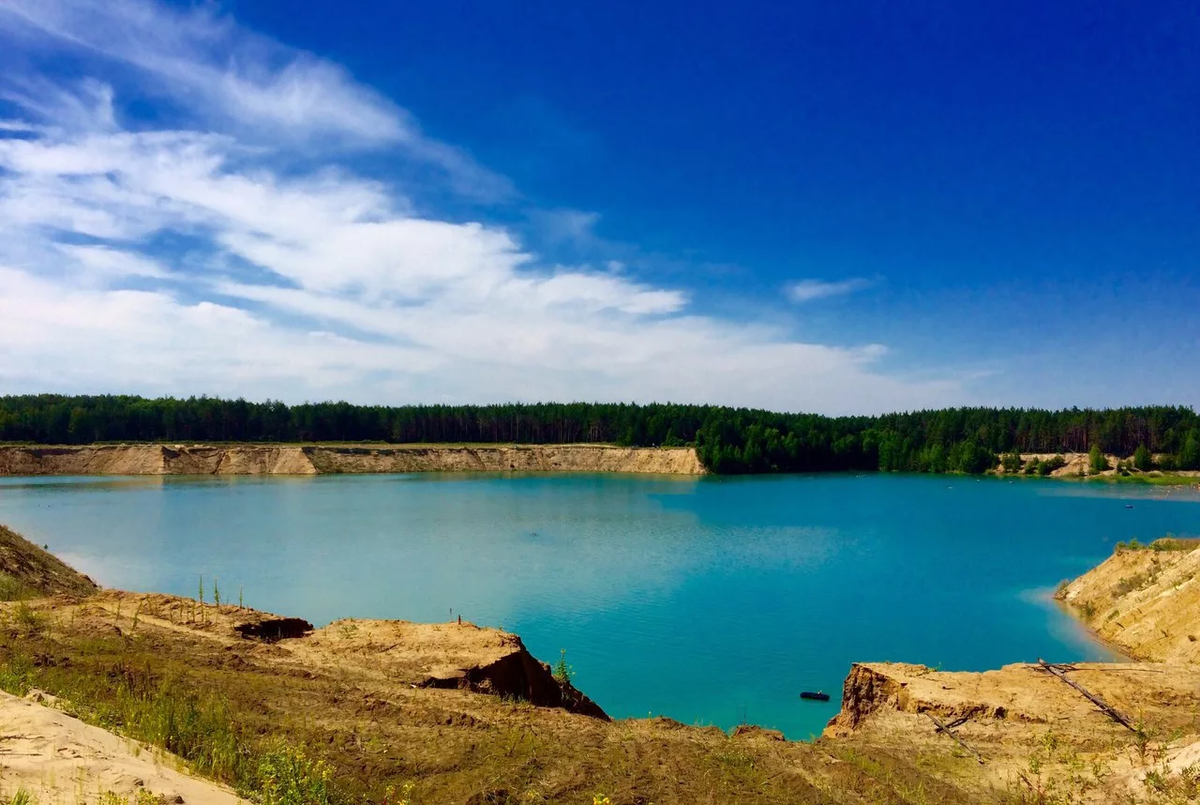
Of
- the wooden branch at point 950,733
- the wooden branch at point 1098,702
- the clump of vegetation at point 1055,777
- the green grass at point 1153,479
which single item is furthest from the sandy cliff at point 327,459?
the clump of vegetation at point 1055,777

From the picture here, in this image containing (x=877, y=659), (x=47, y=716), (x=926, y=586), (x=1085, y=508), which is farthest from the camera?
(x=1085, y=508)

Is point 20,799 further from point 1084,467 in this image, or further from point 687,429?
point 1084,467

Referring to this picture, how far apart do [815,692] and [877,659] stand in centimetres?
460

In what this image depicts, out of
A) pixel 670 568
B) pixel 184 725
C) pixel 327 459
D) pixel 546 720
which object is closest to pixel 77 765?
pixel 184 725

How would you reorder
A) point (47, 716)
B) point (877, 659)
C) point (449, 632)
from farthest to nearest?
point (877, 659)
point (449, 632)
point (47, 716)

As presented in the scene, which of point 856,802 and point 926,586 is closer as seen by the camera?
point 856,802

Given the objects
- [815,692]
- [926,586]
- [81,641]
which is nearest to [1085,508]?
[926,586]

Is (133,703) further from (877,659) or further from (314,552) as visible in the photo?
(314,552)

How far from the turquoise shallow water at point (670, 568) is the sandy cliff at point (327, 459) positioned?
33604mm

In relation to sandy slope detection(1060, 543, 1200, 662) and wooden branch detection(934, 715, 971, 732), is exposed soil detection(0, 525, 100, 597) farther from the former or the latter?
sandy slope detection(1060, 543, 1200, 662)

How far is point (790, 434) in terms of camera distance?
137 m

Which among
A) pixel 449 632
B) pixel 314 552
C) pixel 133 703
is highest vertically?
pixel 133 703

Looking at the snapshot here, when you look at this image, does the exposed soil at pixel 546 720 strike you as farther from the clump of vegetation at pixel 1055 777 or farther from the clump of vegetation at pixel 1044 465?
the clump of vegetation at pixel 1044 465

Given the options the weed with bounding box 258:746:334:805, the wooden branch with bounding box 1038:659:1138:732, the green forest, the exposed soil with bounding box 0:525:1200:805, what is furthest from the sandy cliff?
the weed with bounding box 258:746:334:805
